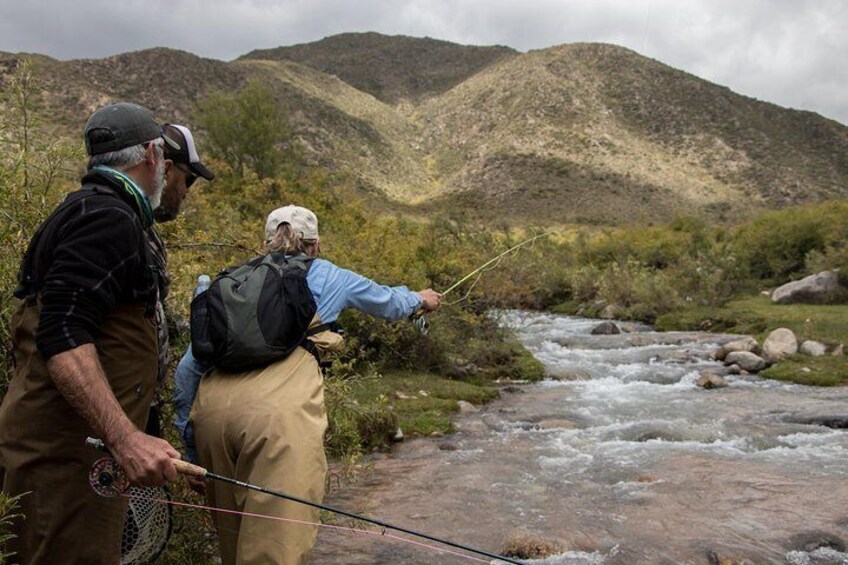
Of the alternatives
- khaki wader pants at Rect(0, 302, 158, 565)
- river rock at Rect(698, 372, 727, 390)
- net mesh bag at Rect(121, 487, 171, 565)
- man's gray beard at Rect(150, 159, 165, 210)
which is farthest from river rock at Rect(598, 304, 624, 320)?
khaki wader pants at Rect(0, 302, 158, 565)

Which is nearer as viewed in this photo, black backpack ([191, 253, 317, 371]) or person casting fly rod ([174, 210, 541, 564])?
person casting fly rod ([174, 210, 541, 564])

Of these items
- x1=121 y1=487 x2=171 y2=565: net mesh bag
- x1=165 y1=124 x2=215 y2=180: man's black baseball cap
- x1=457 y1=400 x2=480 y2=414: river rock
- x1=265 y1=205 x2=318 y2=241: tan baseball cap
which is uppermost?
x1=165 y1=124 x2=215 y2=180: man's black baseball cap

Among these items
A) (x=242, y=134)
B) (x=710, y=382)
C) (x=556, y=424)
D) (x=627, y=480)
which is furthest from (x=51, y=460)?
(x=242, y=134)

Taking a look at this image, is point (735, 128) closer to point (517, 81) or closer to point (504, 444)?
point (517, 81)

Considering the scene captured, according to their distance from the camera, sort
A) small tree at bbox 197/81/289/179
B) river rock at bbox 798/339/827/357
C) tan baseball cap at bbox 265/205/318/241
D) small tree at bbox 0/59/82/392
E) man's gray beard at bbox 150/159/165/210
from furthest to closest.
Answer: small tree at bbox 197/81/289/179 < river rock at bbox 798/339/827/357 < small tree at bbox 0/59/82/392 < tan baseball cap at bbox 265/205/318/241 < man's gray beard at bbox 150/159/165/210

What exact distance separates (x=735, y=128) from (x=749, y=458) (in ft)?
262

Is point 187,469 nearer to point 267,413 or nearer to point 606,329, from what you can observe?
point 267,413

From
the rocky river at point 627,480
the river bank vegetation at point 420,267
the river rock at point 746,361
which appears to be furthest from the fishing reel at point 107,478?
the river rock at point 746,361

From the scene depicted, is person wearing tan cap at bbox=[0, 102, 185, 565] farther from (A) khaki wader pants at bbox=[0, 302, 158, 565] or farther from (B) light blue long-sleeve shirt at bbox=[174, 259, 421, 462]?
(B) light blue long-sleeve shirt at bbox=[174, 259, 421, 462]

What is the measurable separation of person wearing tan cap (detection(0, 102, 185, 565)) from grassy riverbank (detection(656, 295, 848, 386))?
14308 mm

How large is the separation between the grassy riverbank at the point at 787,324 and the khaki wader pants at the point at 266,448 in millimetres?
13636

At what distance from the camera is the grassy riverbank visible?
47.8ft

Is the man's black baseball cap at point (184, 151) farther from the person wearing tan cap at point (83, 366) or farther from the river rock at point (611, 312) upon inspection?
the river rock at point (611, 312)

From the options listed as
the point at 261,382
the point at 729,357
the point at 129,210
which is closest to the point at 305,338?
the point at 261,382
